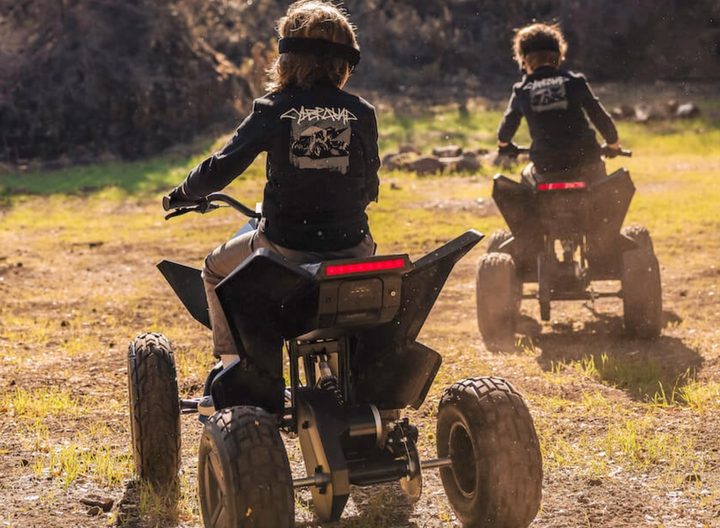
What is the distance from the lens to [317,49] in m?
4.07

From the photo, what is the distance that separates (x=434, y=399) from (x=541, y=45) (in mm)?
2988

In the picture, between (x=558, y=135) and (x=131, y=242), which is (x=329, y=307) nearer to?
(x=558, y=135)

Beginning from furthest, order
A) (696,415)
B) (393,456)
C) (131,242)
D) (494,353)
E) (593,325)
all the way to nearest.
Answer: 1. (131,242)
2. (593,325)
3. (494,353)
4. (696,415)
5. (393,456)

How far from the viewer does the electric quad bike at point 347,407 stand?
361 centimetres

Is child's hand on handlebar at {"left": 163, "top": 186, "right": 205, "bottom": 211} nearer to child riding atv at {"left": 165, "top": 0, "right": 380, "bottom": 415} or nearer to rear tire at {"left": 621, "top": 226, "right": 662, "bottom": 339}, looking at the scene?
child riding atv at {"left": 165, "top": 0, "right": 380, "bottom": 415}

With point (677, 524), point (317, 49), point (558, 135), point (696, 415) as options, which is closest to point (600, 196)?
point (558, 135)

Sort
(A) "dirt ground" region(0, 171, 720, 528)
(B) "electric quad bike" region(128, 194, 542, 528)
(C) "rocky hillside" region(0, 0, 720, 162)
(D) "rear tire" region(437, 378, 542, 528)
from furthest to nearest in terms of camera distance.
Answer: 1. (C) "rocky hillside" region(0, 0, 720, 162)
2. (A) "dirt ground" region(0, 171, 720, 528)
3. (D) "rear tire" region(437, 378, 542, 528)
4. (B) "electric quad bike" region(128, 194, 542, 528)

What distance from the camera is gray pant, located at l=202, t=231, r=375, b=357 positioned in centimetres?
410

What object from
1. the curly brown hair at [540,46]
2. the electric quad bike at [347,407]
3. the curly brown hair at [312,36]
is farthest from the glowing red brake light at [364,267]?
the curly brown hair at [540,46]

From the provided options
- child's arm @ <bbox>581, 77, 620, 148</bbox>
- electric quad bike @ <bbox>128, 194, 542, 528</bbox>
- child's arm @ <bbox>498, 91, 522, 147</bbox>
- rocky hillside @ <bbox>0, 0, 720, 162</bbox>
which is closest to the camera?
electric quad bike @ <bbox>128, 194, 542, 528</bbox>

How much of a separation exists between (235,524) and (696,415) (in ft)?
11.4

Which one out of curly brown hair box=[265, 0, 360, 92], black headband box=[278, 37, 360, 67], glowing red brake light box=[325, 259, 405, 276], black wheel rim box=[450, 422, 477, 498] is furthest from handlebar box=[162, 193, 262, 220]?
black wheel rim box=[450, 422, 477, 498]

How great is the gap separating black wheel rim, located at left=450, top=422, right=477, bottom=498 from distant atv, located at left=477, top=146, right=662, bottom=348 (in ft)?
12.6

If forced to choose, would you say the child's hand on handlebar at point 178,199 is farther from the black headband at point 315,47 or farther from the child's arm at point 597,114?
the child's arm at point 597,114
